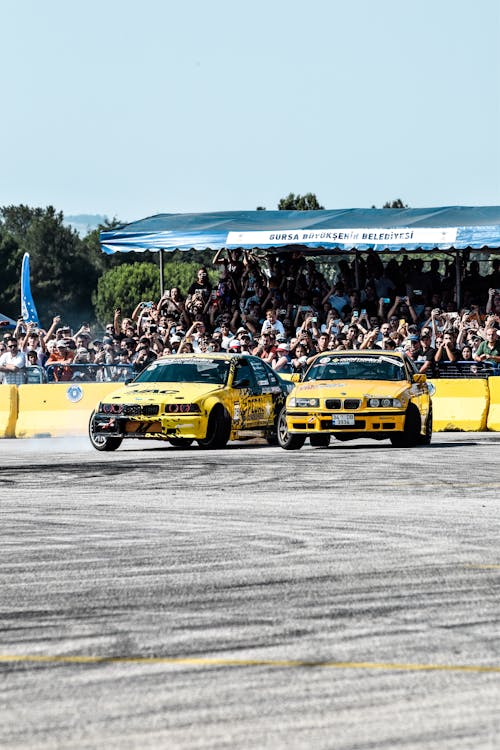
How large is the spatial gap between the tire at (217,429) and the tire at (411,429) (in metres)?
2.36

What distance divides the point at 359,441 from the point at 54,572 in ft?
48.2

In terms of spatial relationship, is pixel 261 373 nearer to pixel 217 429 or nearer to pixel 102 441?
pixel 217 429

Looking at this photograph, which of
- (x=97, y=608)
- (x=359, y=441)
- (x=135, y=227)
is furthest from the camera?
(x=135, y=227)

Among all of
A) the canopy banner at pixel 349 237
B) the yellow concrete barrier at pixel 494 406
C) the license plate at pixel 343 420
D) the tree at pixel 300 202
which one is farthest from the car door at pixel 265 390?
the tree at pixel 300 202

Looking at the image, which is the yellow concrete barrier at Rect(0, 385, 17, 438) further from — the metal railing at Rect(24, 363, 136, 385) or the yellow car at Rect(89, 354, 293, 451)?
the yellow car at Rect(89, 354, 293, 451)

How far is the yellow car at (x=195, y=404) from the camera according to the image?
20.2m

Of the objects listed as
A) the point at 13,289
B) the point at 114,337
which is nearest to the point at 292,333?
the point at 114,337

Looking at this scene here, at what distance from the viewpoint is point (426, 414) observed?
2106 cm

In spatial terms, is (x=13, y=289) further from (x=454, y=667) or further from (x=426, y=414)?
(x=454, y=667)

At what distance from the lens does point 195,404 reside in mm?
20219

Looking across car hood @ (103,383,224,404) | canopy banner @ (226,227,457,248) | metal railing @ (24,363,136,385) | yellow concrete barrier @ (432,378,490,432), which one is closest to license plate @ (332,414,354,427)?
car hood @ (103,383,224,404)

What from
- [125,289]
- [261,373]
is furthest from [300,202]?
[261,373]

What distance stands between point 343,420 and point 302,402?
639 mm

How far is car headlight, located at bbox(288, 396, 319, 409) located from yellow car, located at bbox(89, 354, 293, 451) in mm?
615
